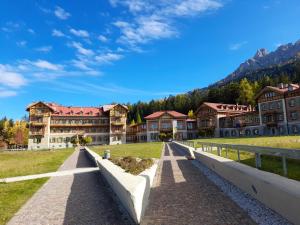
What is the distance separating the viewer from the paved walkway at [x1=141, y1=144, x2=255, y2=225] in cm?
611

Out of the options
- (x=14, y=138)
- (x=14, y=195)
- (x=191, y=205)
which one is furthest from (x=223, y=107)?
(x=191, y=205)

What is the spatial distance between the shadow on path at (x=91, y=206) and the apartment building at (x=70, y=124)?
72.4 metres

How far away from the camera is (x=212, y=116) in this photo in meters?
81.5

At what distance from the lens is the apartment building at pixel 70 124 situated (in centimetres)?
7806

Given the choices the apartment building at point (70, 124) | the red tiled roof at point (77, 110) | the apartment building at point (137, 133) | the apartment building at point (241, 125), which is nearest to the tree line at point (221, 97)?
the apartment building at point (241, 125)

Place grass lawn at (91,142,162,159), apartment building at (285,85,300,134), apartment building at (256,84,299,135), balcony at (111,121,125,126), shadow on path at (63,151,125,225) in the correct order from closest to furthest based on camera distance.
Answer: shadow on path at (63,151,125,225), grass lawn at (91,142,162,159), apartment building at (285,85,300,134), apartment building at (256,84,299,135), balcony at (111,121,125,126)

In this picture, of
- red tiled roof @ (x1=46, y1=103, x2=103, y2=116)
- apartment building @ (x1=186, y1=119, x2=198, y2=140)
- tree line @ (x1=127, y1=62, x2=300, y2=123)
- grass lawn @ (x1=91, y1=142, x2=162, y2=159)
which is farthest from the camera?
tree line @ (x1=127, y1=62, x2=300, y2=123)

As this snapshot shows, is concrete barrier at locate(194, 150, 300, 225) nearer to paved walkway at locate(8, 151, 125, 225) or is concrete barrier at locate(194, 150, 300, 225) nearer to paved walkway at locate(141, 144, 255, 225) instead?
paved walkway at locate(141, 144, 255, 225)

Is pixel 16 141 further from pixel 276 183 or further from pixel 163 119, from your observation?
pixel 276 183

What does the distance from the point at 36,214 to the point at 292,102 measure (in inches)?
2438

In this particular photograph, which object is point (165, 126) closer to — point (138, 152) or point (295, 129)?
point (295, 129)

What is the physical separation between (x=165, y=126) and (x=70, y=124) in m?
29.0

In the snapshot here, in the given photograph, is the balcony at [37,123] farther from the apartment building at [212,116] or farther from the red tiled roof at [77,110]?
the apartment building at [212,116]

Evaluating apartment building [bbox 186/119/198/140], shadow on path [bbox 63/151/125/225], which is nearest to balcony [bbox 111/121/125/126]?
apartment building [bbox 186/119/198/140]
